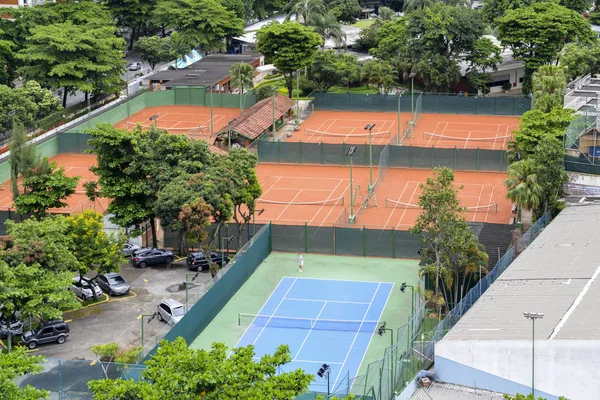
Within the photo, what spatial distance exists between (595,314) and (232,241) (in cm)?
2629

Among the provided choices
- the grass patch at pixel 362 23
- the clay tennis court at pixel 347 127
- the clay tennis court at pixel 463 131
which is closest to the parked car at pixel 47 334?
the clay tennis court at pixel 347 127

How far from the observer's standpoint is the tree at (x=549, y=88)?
7381 cm

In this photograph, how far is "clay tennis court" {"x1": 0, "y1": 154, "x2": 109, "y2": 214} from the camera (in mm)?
71344

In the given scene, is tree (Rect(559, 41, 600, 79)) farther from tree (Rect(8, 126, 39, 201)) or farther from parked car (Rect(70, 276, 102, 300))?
parked car (Rect(70, 276, 102, 300))

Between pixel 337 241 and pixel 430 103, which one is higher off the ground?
pixel 430 103

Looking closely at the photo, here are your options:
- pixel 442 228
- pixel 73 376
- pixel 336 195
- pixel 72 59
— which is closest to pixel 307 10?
pixel 72 59

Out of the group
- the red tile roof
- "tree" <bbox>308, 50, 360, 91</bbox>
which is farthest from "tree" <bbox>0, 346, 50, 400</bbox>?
"tree" <bbox>308, 50, 360, 91</bbox>

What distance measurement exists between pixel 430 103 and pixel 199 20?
31.4 m

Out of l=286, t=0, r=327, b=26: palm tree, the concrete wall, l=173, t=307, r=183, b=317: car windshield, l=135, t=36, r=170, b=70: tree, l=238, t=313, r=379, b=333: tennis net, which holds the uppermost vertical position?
l=286, t=0, r=327, b=26: palm tree

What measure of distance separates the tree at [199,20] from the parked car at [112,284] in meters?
63.9

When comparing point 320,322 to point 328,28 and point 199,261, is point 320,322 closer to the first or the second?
point 199,261

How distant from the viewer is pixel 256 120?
8919 centimetres

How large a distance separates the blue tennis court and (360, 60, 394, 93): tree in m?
47.1

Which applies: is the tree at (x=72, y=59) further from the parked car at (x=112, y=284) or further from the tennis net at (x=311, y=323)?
the tennis net at (x=311, y=323)
